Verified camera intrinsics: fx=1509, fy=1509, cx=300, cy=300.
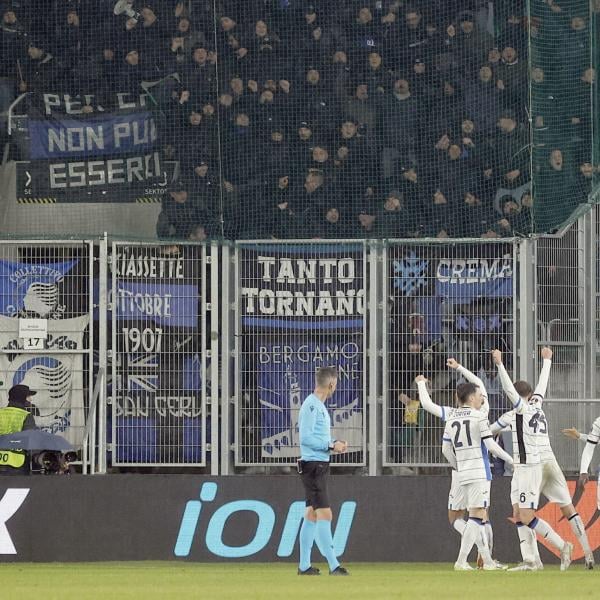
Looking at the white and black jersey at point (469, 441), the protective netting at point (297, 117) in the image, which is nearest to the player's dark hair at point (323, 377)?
the white and black jersey at point (469, 441)

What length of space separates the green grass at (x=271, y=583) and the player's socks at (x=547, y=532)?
290 millimetres

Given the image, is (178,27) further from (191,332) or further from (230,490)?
(230,490)

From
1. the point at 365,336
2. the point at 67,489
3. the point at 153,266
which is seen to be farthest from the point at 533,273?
the point at 67,489

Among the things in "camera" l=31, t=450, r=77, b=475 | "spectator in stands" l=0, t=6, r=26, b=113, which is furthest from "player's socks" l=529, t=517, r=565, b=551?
"spectator in stands" l=0, t=6, r=26, b=113

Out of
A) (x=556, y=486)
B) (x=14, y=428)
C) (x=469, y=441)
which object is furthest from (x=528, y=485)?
(x=14, y=428)

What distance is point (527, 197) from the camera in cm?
1789

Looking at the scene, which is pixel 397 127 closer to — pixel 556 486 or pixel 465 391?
pixel 465 391

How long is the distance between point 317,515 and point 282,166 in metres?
5.85

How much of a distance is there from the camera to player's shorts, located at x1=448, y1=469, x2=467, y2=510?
4.65 meters

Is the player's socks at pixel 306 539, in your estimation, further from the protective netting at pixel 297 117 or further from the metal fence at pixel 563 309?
the protective netting at pixel 297 117

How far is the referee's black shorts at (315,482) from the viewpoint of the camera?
14.0 metres

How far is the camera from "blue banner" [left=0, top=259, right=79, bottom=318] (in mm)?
18219

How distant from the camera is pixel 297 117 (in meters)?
18.5

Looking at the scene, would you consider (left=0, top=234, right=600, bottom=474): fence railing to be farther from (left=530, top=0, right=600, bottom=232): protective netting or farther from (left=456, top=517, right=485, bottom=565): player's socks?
(left=456, top=517, right=485, bottom=565): player's socks
